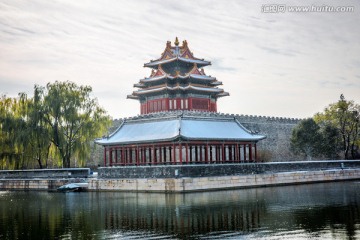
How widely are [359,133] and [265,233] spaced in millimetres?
36172

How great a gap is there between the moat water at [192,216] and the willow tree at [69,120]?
1254cm

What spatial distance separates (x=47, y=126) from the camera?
129 ft

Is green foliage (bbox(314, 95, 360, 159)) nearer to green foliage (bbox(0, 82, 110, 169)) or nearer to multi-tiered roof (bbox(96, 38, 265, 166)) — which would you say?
multi-tiered roof (bbox(96, 38, 265, 166))

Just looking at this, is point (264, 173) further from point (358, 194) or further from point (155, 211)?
point (155, 211)

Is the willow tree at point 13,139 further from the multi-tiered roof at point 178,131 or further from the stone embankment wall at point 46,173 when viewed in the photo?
the multi-tiered roof at point 178,131

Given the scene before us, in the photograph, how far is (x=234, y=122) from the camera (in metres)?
38.8

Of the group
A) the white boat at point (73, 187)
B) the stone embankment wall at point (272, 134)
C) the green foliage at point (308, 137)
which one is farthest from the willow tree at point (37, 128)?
the green foliage at point (308, 137)

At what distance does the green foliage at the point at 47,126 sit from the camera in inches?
1531

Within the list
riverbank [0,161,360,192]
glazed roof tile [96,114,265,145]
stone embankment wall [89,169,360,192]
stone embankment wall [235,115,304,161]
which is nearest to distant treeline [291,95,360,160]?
stone embankment wall [235,115,304,161]

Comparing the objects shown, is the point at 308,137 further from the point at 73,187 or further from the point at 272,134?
A: the point at 73,187

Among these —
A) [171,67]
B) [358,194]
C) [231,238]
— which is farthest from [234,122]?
[231,238]

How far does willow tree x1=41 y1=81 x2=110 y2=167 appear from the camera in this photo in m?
39.6

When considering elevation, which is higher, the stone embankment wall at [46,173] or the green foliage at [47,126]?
the green foliage at [47,126]

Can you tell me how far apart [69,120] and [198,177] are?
14017 millimetres
